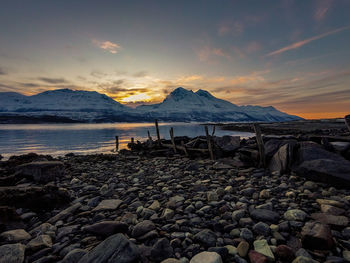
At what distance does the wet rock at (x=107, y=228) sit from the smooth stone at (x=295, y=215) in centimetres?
338

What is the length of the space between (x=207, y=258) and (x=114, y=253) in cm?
138

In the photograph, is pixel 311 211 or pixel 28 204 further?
pixel 28 204

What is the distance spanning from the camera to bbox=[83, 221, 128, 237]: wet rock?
3.47m

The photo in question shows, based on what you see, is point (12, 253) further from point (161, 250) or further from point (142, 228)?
point (161, 250)

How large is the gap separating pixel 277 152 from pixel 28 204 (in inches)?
357

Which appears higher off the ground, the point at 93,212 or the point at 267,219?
the point at 267,219

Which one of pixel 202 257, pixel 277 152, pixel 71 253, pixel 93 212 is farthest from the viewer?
pixel 277 152

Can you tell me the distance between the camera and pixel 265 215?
3719 millimetres

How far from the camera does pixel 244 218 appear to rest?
374 centimetres

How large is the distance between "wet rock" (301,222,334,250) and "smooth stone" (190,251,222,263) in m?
1.49

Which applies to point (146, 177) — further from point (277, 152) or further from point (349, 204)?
point (349, 204)

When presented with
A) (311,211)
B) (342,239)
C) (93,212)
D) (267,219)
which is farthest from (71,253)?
(311,211)

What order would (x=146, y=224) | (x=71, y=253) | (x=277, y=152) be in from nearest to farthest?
(x=71, y=253) < (x=146, y=224) < (x=277, y=152)

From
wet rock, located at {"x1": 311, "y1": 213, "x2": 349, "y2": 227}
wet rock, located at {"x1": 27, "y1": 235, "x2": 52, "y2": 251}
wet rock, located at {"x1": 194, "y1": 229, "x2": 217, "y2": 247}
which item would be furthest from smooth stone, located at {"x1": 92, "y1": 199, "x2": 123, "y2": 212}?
wet rock, located at {"x1": 311, "y1": 213, "x2": 349, "y2": 227}
